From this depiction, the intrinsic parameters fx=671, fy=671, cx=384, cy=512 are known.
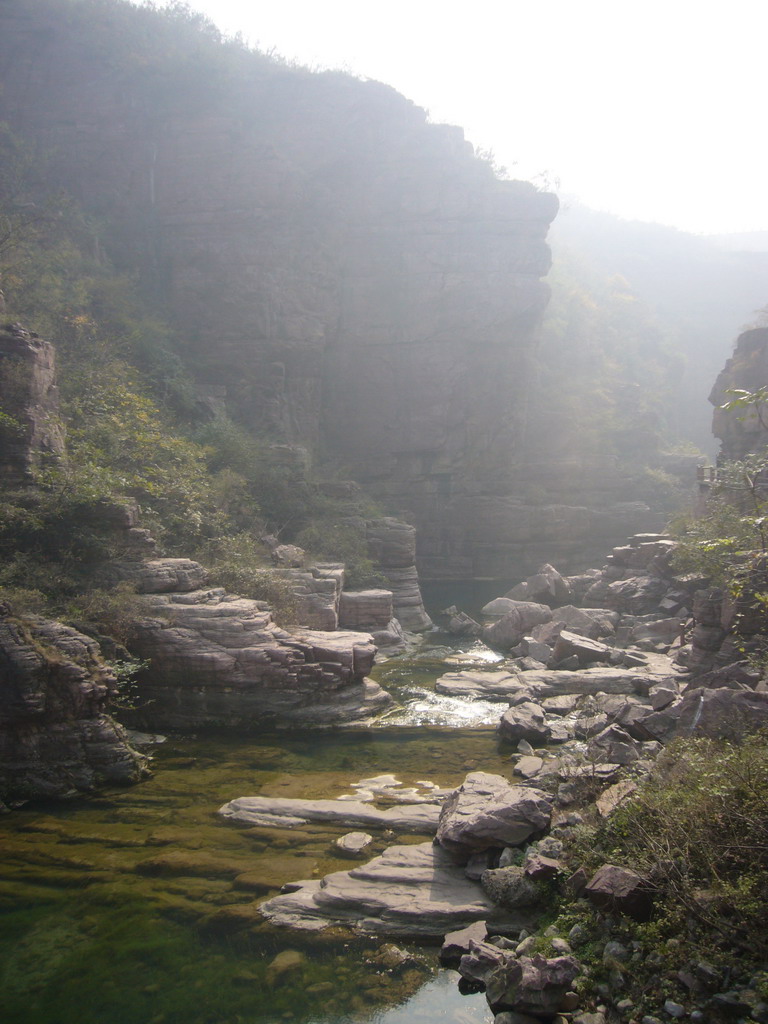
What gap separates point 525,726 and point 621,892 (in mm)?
6501

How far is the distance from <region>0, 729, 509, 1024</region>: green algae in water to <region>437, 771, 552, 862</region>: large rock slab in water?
108 cm

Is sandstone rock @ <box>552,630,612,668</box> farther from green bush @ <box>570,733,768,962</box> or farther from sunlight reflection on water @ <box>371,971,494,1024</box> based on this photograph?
sunlight reflection on water @ <box>371,971,494,1024</box>

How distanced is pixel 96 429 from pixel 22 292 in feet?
36.4

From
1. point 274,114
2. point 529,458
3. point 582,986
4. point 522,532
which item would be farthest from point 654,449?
point 582,986

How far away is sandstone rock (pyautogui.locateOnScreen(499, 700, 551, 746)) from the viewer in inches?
467

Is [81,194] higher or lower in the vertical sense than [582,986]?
higher

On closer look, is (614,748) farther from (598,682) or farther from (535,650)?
(535,650)

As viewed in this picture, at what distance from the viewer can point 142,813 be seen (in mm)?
8969

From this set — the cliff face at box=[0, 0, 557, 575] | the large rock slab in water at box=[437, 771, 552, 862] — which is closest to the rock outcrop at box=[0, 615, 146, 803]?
the large rock slab in water at box=[437, 771, 552, 862]

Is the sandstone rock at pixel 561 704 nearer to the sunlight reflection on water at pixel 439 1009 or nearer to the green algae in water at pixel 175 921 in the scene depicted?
the green algae in water at pixel 175 921

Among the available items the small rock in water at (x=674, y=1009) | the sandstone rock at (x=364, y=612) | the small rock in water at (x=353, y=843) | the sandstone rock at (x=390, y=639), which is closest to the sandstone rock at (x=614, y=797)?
the small rock in water at (x=674, y=1009)

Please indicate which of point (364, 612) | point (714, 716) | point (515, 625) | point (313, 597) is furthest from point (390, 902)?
point (515, 625)

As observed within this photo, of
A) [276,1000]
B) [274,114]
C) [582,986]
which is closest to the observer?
[582,986]

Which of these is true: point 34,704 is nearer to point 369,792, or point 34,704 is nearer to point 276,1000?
point 369,792
